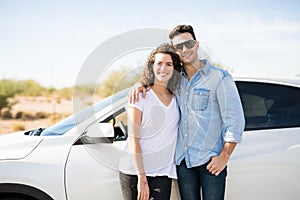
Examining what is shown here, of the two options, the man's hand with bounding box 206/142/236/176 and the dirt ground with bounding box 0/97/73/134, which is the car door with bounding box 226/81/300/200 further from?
the dirt ground with bounding box 0/97/73/134

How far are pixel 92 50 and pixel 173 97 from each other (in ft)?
2.43

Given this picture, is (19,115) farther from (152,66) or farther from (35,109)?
(152,66)

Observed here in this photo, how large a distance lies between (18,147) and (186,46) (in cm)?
163

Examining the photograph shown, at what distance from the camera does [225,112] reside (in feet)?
10.2

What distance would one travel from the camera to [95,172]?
3447 millimetres

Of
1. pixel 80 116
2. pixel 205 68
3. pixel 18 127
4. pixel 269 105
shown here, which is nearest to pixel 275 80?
pixel 269 105

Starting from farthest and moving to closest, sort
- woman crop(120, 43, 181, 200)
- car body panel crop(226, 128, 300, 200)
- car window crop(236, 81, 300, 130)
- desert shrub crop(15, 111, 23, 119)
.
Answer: desert shrub crop(15, 111, 23, 119), car window crop(236, 81, 300, 130), car body panel crop(226, 128, 300, 200), woman crop(120, 43, 181, 200)

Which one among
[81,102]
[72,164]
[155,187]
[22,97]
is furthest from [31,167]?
[22,97]

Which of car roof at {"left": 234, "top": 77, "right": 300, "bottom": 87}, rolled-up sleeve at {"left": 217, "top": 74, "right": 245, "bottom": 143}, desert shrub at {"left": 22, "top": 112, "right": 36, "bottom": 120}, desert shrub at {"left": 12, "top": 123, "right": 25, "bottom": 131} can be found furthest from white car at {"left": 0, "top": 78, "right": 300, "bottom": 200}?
desert shrub at {"left": 22, "top": 112, "right": 36, "bottom": 120}

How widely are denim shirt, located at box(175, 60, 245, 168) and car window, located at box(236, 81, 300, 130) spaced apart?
1.83ft

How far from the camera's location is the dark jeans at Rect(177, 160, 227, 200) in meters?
3.17

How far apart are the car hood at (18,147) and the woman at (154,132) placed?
884mm

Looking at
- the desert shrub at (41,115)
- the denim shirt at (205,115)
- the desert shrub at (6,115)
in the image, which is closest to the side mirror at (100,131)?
the denim shirt at (205,115)

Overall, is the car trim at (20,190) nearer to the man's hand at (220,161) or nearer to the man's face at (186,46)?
the man's hand at (220,161)
